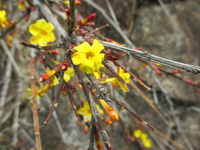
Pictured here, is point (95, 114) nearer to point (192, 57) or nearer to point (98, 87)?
point (98, 87)

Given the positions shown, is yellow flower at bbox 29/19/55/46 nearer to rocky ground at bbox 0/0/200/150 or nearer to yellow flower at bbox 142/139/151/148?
rocky ground at bbox 0/0/200/150

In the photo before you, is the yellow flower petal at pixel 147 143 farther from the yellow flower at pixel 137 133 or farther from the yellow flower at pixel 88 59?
the yellow flower at pixel 88 59

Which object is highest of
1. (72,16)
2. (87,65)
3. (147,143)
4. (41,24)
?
(41,24)

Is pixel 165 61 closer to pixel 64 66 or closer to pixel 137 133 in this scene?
pixel 64 66

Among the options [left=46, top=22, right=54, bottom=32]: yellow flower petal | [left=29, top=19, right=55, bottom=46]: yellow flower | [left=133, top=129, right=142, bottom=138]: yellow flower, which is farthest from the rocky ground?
[left=46, top=22, right=54, bottom=32]: yellow flower petal

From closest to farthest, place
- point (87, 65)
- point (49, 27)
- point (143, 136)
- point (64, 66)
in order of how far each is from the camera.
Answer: point (87, 65)
point (64, 66)
point (49, 27)
point (143, 136)

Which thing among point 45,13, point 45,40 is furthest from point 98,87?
point 45,13

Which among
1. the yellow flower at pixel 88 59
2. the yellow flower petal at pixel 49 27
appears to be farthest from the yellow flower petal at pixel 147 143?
the yellow flower petal at pixel 49 27

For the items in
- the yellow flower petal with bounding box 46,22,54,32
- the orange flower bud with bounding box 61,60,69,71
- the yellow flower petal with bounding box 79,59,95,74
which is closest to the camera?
the yellow flower petal with bounding box 79,59,95,74

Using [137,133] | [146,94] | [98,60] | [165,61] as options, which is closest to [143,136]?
[137,133]
